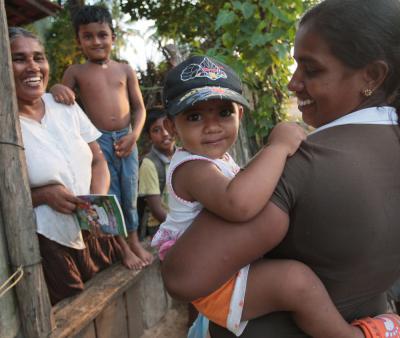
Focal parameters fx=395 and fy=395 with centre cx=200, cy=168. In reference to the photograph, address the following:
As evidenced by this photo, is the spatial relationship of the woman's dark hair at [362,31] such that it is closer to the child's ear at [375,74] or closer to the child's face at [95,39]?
the child's ear at [375,74]

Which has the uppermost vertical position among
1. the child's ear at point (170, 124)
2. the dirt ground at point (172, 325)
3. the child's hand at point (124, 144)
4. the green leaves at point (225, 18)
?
the green leaves at point (225, 18)

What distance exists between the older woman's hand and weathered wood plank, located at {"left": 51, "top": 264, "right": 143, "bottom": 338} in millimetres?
596

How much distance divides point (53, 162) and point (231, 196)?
4.45 feet

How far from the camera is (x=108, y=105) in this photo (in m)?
3.10

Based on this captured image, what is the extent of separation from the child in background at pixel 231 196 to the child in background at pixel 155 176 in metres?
2.05

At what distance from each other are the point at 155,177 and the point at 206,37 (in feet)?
10.5

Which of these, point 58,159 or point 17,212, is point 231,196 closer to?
point 17,212

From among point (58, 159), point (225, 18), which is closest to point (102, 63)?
point (225, 18)

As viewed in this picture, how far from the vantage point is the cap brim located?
3.91ft

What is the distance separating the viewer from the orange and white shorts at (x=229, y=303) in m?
1.03

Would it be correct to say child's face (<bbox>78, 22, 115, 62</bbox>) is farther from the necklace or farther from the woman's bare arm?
the woman's bare arm

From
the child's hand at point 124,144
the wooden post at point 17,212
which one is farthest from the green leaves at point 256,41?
the wooden post at point 17,212

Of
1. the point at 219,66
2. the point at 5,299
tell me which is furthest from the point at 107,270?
the point at 219,66

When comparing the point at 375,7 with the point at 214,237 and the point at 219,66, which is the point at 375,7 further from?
the point at 214,237
